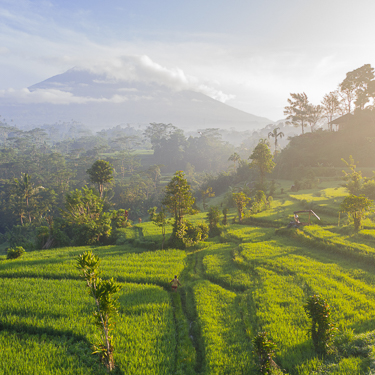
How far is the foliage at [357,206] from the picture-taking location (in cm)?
1669

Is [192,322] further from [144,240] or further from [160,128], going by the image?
[160,128]

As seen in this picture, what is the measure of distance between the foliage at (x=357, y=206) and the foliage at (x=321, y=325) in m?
12.9

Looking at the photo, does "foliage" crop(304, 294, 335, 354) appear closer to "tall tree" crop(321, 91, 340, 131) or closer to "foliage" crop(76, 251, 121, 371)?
"foliage" crop(76, 251, 121, 371)

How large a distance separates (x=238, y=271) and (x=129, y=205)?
4387cm

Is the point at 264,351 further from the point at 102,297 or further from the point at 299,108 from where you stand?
the point at 299,108

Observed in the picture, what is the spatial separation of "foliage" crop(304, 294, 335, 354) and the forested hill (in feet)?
161

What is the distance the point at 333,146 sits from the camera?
2060 inches

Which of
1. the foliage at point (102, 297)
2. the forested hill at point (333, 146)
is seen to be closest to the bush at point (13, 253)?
the foliage at point (102, 297)

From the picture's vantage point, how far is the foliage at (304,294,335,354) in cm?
693

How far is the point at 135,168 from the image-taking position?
104 metres

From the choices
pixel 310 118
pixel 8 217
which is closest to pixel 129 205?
pixel 8 217

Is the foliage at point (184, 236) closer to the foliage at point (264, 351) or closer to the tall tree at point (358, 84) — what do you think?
the foliage at point (264, 351)

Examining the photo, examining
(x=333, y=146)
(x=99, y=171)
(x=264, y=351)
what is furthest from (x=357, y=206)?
(x=333, y=146)

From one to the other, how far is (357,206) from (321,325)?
13468 millimetres
